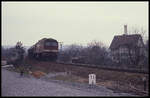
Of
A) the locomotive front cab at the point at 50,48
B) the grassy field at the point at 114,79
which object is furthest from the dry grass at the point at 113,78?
the locomotive front cab at the point at 50,48

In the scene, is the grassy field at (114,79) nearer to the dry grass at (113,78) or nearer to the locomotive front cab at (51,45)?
the dry grass at (113,78)

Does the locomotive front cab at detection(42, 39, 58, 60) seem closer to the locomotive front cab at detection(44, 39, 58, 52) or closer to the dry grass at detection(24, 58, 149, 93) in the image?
the locomotive front cab at detection(44, 39, 58, 52)

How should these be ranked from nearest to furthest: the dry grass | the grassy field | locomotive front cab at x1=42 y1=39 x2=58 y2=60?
the grassy field, the dry grass, locomotive front cab at x1=42 y1=39 x2=58 y2=60

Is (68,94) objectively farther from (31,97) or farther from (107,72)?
(107,72)

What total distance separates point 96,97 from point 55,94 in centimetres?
231

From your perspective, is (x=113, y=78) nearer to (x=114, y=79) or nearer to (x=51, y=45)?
(x=114, y=79)

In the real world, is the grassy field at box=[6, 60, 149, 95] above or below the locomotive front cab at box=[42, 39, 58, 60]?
below

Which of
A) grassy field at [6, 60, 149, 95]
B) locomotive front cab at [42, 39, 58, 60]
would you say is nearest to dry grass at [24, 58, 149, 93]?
grassy field at [6, 60, 149, 95]

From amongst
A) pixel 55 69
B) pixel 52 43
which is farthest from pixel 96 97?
pixel 52 43

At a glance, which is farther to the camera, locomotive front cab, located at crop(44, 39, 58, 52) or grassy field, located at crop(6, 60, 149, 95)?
locomotive front cab, located at crop(44, 39, 58, 52)

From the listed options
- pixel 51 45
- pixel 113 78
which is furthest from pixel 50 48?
pixel 113 78

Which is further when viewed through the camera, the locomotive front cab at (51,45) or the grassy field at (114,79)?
the locomotive front cab at (51,45)

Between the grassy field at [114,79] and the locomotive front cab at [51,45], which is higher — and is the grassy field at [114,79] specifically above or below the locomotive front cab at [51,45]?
below

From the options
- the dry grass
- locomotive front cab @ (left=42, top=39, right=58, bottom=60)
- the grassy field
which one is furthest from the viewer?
locomotive front cab @ (left=42, top=39, right=58, bottom=60)
